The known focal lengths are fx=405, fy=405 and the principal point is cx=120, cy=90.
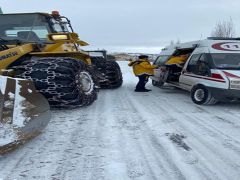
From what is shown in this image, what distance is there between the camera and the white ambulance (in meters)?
8.96

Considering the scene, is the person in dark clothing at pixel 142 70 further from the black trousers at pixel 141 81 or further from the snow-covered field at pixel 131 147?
the snow-covered field at pixel 131 147

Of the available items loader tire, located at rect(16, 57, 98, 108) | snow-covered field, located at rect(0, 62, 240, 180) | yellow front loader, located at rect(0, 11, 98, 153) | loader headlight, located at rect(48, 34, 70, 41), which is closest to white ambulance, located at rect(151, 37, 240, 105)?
snow-covered field, located at rect(0, 62, 240, 180)

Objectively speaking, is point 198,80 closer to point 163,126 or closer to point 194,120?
point 194,120

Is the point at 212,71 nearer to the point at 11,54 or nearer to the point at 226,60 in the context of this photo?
the point at 226,60

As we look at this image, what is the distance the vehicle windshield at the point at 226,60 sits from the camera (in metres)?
9.54

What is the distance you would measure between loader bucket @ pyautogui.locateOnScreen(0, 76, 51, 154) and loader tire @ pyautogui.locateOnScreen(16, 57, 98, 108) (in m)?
1.29

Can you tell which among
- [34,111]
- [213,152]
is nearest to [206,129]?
[213,152]

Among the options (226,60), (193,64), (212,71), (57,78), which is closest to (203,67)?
(212,71)

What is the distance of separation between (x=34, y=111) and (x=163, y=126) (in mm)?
2381

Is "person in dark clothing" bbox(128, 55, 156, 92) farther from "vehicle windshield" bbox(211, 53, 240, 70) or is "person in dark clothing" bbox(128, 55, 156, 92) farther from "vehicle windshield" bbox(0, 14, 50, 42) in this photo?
"vehicle windshield" bbox(0, 14, 50, 42)

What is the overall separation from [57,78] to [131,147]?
2.44m

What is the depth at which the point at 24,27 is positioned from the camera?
837cm

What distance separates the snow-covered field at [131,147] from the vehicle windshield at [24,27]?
1.78 m

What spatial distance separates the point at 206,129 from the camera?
6.66m
